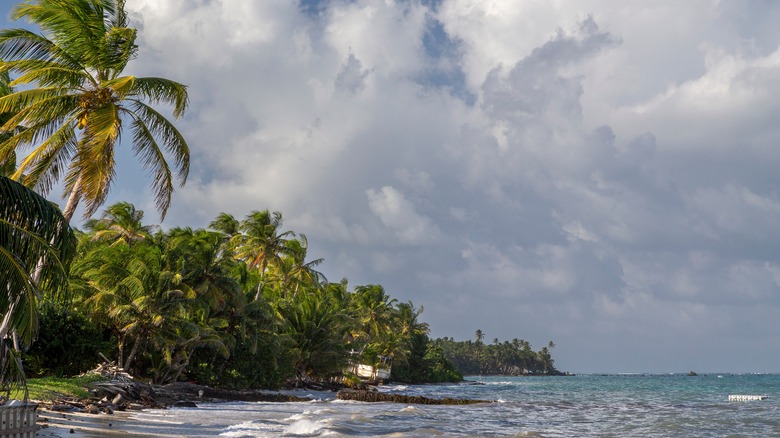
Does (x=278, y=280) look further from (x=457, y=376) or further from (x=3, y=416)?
(x=457, y=376)

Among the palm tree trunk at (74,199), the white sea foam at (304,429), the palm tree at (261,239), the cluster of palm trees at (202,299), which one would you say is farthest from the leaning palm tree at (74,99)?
the palm tree at (261,239)

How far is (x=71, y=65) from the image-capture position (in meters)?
17.5

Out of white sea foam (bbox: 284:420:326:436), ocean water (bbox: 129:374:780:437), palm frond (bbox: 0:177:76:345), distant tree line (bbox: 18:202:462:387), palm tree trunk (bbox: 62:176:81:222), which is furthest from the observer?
distant tree line (bbox: 18:202:462:387)

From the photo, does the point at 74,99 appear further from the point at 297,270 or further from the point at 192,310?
the point at 297,270

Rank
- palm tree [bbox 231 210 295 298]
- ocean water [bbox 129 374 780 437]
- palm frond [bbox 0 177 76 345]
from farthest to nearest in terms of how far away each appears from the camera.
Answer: palm tree [bbox 231 210 295 298], ocean water [bbox 129 374 780 437], palm frond [bbox 0 177 76 345]

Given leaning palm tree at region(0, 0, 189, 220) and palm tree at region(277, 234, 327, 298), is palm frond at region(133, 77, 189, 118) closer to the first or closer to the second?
leaning palm tree at region(0, 0, 189, 220)

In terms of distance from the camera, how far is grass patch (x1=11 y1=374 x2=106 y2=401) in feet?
69.8

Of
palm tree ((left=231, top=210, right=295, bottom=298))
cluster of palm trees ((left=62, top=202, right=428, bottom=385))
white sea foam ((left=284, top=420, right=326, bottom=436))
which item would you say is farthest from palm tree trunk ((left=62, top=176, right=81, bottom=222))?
palm tree ((left=231, top=210, right=295, bottom=298))

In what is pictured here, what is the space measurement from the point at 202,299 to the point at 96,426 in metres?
20.7

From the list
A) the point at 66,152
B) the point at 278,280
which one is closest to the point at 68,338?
the point at 66,152

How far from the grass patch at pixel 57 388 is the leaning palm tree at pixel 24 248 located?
10.2 metres

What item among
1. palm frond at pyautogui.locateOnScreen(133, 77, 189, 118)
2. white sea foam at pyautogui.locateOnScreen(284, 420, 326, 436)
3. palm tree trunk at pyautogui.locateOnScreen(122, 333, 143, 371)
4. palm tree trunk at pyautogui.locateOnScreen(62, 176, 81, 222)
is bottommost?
white sea foam at pyautogui.locateOnScreen(284, 420, 326, 436)

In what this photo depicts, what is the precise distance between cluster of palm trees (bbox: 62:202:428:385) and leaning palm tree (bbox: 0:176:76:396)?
75.0ft

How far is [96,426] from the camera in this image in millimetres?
17922
